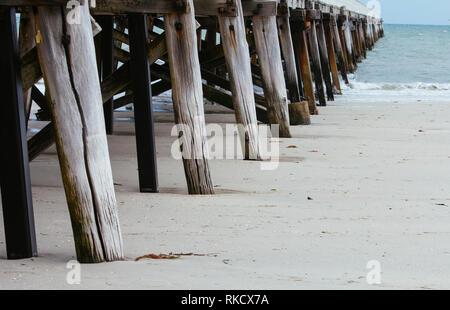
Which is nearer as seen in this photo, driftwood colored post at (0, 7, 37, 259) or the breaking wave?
driftwood colored post at (0, 7, 37, 259)

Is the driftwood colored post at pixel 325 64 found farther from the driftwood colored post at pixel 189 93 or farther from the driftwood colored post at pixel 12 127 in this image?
the driftwood colored post at pixel 12 127

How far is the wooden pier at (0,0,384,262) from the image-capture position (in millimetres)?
3436

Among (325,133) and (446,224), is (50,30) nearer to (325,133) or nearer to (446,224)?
(446,224)

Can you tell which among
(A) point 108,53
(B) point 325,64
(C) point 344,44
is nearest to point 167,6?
(A) point 108,53

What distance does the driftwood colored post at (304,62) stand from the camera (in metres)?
11.3

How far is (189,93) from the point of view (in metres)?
5.18

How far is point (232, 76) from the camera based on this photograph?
6.53 m

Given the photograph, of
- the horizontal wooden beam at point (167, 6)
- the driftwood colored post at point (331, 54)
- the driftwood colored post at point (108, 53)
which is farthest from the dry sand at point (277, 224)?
the driftwood colored post at point (331, 54)

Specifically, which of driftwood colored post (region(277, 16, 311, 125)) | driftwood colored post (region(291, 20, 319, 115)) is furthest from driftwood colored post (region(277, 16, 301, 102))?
driftwood colored post (region(291, 20, 319, 115))

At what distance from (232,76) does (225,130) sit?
107 inches

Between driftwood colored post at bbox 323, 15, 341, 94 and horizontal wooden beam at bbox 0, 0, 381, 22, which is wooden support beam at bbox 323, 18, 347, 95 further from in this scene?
horizontal wooden beam at bbox 0, 0, 381, 22

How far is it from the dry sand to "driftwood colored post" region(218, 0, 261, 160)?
1.01ft

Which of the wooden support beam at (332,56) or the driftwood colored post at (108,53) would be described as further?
the wooden support beam at (332,56)

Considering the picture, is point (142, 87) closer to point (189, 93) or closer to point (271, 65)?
point (189, 93)
